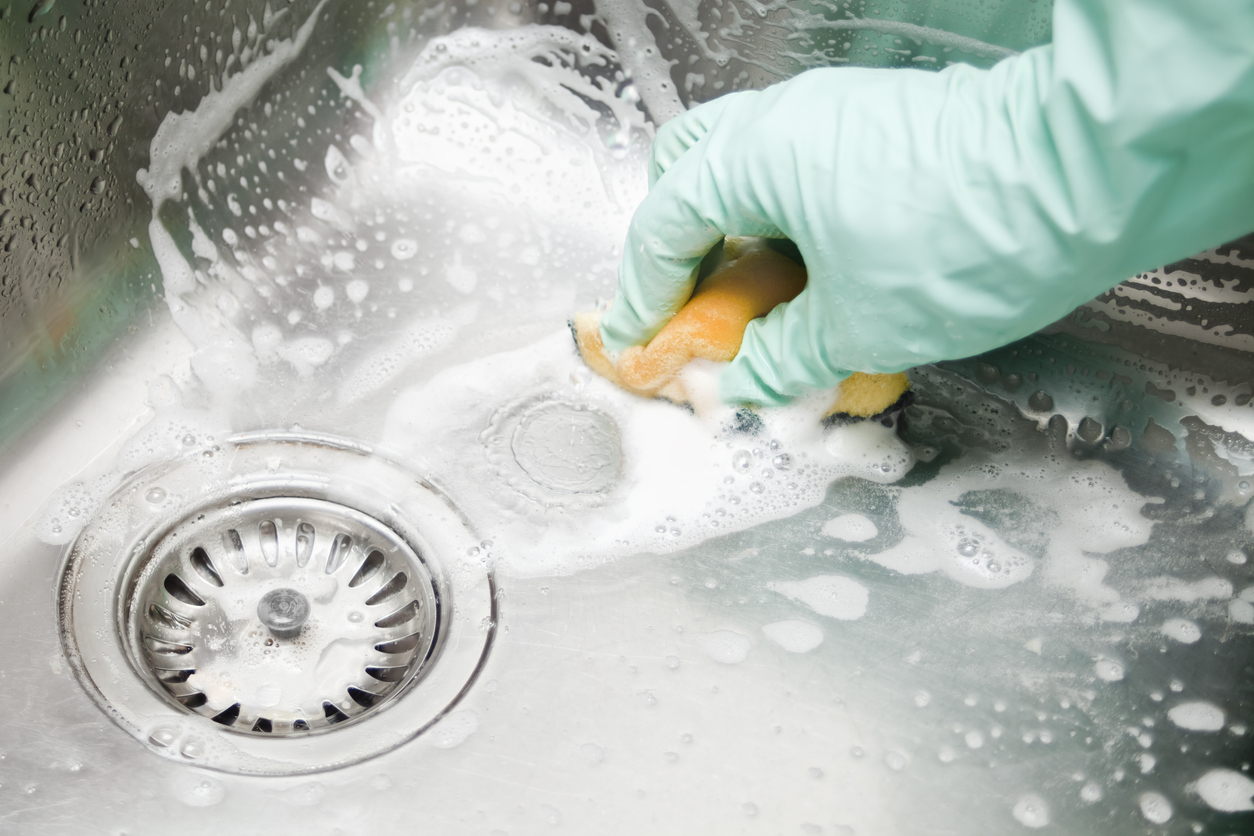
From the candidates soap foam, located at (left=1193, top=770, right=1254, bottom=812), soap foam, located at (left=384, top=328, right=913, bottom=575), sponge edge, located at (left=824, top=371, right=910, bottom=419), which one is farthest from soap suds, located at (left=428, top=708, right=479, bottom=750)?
soap foam, located at (left=1193, top=770, right=1254, bottom=812)

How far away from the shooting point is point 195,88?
2.57 ft

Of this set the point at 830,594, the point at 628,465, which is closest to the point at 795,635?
the point at 830,594

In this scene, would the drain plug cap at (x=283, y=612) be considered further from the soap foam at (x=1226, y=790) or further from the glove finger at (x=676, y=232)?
the soap foam at (x=1226, y=790)

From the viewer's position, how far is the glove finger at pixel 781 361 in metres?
0.67

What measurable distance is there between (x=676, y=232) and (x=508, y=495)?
0.80ft

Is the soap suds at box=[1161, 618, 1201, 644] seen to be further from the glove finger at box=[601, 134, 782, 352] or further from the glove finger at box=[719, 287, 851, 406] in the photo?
the glove finger at box=[601, 134, 782, 352]

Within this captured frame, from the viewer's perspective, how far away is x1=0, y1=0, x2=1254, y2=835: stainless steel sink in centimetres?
61

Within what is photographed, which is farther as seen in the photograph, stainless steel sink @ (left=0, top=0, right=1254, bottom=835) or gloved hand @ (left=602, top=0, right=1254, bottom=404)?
stainless steel sink @ (left=0, top=0, right=1254, bottom=835)

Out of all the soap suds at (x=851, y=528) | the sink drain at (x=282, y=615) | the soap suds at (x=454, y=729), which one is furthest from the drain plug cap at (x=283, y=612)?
the soap suds at (x=851, y=528)

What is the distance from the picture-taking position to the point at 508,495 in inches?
29.5

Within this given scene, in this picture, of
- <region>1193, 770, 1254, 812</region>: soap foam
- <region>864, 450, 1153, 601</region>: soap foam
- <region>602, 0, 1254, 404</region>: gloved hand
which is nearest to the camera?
<region>602, 0, 1254, 404</region>: gloved hand

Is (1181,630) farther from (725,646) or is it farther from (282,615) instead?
(282,615)

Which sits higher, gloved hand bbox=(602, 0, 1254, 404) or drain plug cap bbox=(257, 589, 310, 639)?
gloved hand bbox=(602, 0, 1254, 404)

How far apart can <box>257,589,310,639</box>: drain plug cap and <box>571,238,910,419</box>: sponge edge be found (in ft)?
1.01
